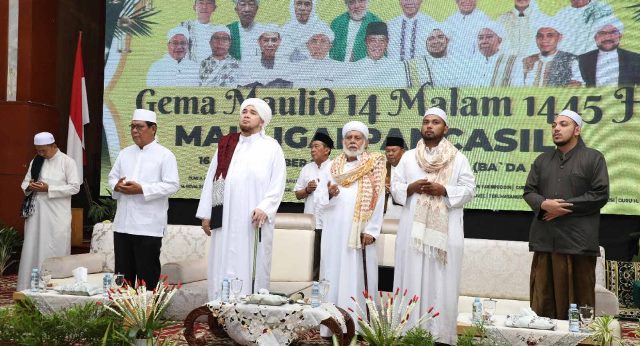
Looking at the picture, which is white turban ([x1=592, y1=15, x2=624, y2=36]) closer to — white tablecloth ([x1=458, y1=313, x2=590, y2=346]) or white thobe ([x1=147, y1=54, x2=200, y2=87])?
white thobe ([x1=147, y1=54, x2=200, y2=87])

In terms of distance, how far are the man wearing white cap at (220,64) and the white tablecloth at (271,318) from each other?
14.8 feet

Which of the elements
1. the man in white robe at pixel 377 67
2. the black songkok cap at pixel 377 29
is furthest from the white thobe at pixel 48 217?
the black songkok cap at pixel 377 29

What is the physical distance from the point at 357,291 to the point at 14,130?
17.7 feet

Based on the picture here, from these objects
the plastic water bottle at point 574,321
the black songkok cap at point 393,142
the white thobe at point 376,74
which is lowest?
the plastic water bottle at point 574,321

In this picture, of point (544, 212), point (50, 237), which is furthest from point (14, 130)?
point (544, 212)

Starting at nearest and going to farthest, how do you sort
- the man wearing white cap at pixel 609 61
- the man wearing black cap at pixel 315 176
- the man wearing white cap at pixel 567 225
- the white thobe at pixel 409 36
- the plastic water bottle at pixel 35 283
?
1. the man wearing white cap at pixel 567 225
2. the plastic water bottle at pixel 35 283
3. the man wearing black cap at pixel 315 176
4. the man wearing white cap at pixel 609 61
5. the white thobe at pixel 409 36

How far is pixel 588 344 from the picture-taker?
3924 mm

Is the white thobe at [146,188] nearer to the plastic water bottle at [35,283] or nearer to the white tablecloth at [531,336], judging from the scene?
the plastic water bottle at [35,283]

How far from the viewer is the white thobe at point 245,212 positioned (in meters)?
5.04

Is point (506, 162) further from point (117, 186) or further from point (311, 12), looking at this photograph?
point (117, 186)

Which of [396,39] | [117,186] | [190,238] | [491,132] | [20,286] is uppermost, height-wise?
[396,39]

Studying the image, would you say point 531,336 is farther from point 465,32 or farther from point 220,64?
point 220,64

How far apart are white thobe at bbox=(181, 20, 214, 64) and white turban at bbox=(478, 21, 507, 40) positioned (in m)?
2.79

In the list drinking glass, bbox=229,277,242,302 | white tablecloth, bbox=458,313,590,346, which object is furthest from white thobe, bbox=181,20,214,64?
white tablecloth, bbox=458,313,590,346
